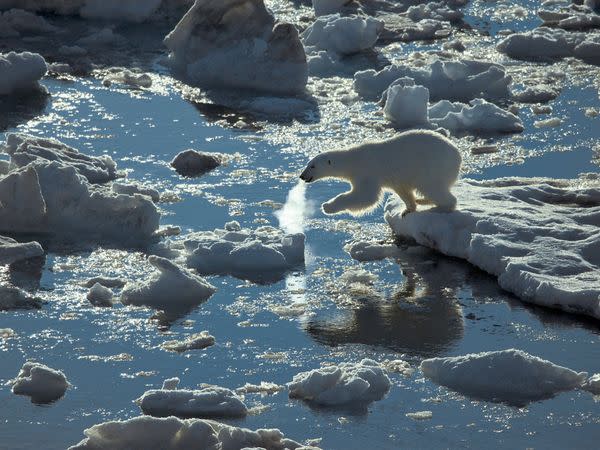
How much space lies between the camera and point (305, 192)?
10031 mm

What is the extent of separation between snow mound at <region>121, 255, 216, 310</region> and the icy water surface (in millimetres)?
111

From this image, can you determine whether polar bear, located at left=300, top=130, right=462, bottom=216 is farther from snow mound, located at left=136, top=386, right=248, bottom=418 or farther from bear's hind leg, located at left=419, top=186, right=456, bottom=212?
snow mound, located at left=136, top=386, right=248, bottom=418

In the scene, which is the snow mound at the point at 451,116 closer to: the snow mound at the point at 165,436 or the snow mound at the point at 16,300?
the snow mound at the point at 16,300

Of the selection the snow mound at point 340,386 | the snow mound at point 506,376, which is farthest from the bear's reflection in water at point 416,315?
the snow mound at point 340,386

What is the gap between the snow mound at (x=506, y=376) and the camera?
22.7ft

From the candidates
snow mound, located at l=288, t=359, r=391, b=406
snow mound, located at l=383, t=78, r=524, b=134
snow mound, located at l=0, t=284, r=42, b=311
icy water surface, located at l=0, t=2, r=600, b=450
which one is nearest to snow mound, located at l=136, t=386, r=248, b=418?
icy water surface, located at l=0, t=2, r=600, b=450

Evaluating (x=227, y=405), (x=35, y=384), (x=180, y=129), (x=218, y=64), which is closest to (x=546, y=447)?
(x=227, y=405)

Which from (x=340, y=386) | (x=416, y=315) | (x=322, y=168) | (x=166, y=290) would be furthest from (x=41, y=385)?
(x=322, y=168)

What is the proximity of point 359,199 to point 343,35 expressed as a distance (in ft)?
17.7

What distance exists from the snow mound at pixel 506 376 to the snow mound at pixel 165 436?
4.19 feet

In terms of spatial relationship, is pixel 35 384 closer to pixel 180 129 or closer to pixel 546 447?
pixel 546 447

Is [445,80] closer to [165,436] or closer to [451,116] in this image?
[451,116]

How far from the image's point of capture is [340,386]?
6809 millimetres

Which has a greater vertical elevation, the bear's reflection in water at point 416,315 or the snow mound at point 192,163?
the bear's reflection in water at point 416,315
